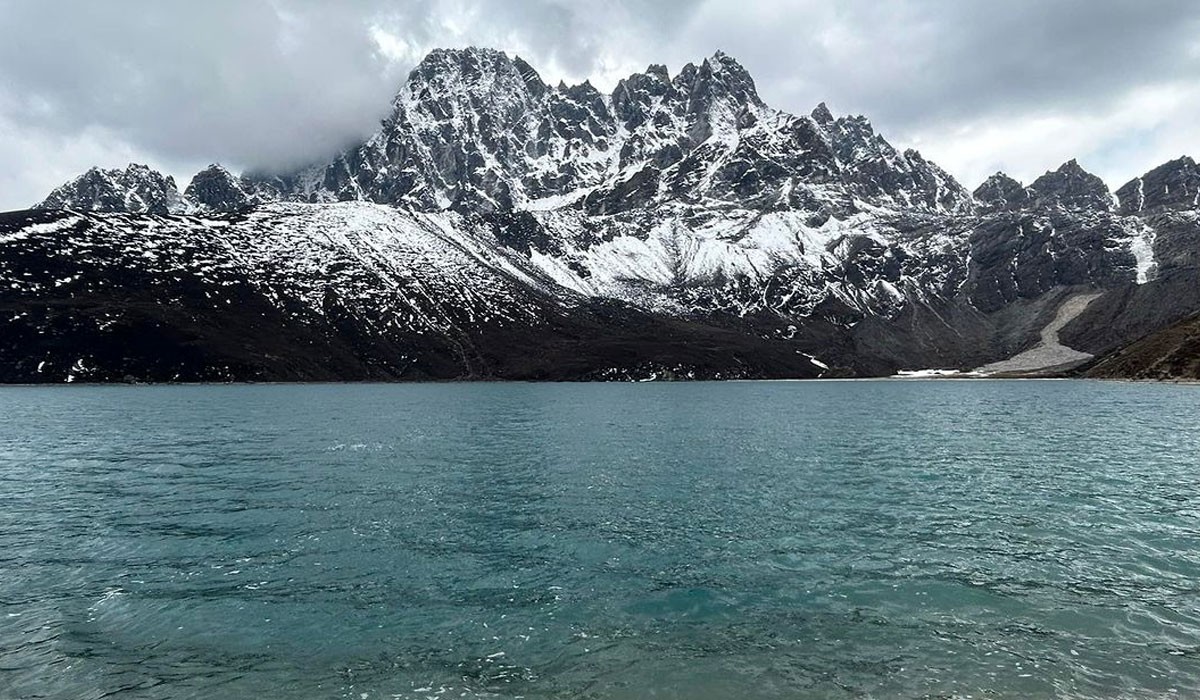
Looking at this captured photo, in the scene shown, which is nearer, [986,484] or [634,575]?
[634,575]

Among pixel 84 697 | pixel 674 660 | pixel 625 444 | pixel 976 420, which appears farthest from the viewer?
pixel 976 420

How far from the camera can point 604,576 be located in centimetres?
3225

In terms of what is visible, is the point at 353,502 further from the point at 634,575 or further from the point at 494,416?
the point at 494,416

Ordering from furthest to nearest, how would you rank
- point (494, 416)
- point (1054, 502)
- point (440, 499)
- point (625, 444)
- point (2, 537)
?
1. point (494, 416)
2. point (625, 444)
3. point (440, 499)
4. point (1054, 502)
5. point (2, 537)

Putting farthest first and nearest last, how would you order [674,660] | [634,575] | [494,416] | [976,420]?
[494,416], [976,420], [634,575], [674,660]

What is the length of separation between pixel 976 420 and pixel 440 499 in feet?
335

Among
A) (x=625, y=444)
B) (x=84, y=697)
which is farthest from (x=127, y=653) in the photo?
(x=625, y=444)

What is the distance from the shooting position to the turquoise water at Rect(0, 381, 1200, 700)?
2222 cm

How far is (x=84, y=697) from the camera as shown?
67.5 ft

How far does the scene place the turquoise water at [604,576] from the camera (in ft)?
72.9

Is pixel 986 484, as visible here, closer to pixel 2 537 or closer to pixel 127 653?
pixel 127 653

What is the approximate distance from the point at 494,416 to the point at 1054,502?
Answer: 10243cm

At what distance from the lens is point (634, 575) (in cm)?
3247

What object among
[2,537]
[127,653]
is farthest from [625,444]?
[127,653]
